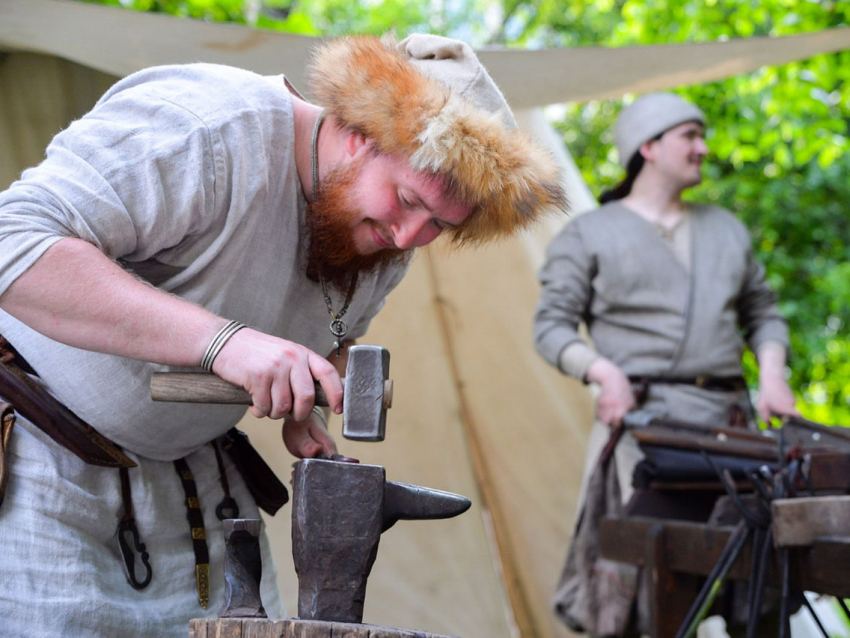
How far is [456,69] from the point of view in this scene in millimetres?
1444

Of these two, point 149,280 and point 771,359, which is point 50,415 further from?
point 771,359

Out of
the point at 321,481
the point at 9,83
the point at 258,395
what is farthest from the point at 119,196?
the point at 9,83

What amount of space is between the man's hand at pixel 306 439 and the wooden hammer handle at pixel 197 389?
0.40 metres

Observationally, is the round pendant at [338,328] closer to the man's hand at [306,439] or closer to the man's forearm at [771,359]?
the man's hand at [306,439]

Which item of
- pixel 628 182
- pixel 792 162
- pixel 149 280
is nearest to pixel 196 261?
pixel 149 280

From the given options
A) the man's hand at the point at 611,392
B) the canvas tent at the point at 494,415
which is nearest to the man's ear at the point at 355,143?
the man's hand at the point at 611,392

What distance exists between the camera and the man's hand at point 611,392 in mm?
2604

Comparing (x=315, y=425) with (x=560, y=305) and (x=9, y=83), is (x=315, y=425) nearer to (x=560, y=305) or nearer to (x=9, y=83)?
(x=560, y=305)

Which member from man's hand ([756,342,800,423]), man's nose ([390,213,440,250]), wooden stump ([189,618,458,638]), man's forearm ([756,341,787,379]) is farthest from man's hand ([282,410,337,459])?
man's forearm ([756,341,787,379])

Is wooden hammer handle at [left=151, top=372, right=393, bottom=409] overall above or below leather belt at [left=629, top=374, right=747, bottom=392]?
above

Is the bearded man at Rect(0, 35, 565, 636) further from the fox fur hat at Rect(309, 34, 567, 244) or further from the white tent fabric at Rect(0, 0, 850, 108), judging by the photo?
the white tent fabric at Rect(0, 0, 850, 108)

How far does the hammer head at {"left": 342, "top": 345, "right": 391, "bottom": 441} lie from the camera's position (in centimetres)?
112

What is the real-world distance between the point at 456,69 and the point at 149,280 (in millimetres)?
547

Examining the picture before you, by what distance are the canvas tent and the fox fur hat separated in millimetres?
1567
